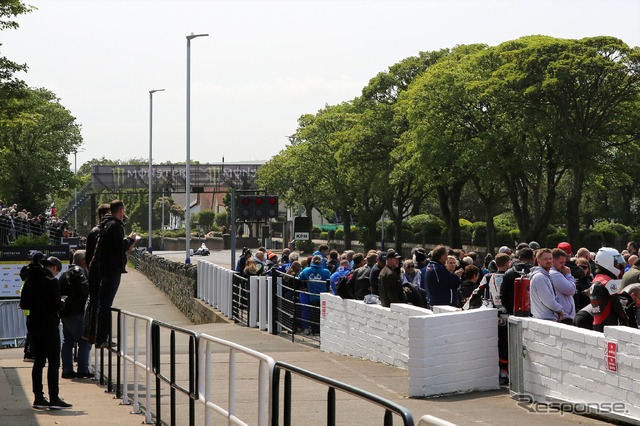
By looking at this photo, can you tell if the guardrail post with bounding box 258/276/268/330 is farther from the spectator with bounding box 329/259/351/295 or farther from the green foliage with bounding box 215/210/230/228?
the green foliage with bounding box 215/210/230/228

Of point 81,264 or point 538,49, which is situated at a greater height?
point 538,49

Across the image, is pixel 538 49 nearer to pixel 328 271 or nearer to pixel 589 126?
pixel 589 126

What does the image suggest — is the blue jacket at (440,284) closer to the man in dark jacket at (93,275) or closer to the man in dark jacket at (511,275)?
the man in dark jacket at (511,275)

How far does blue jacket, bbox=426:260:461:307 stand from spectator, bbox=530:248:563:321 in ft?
10.2

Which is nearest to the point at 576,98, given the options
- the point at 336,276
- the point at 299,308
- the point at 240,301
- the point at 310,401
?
the point at 240,301

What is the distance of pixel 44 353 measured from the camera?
12086mm

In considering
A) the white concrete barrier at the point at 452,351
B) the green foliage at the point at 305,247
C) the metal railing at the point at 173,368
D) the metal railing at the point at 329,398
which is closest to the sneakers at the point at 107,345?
the metal railing at the point at 173,368

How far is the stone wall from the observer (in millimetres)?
35219

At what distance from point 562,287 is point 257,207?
15727 mm

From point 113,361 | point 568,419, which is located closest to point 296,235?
point 113,361

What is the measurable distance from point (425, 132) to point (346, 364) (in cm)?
4190

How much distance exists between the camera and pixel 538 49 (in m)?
52.8

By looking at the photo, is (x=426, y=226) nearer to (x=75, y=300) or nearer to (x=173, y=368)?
(x=75, y=300)

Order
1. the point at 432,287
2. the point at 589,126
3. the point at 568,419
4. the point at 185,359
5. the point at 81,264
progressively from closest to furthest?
the point at 185,359 < the point at 568,419 < the point at 81,264 < the point at 432,287 < the point at 589,126
